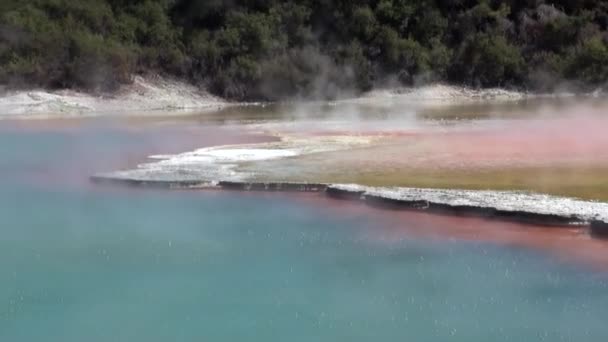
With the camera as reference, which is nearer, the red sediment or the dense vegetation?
the red sediment

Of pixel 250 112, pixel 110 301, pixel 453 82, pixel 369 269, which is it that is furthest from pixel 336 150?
pixel 453 82

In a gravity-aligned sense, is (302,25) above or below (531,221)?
above

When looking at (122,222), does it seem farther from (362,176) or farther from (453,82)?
(453,82)

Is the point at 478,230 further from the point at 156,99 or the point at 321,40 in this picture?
the point at 321,40

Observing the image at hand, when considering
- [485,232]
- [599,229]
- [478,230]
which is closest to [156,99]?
[478,230]

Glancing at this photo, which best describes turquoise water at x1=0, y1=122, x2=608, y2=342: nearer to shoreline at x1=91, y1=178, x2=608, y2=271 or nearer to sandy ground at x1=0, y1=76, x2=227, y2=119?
shoreline at x1=91, y1=178, x2=608, y2=271

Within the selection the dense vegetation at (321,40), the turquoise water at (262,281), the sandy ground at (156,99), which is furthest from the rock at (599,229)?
the dense vegetation at (321,40)

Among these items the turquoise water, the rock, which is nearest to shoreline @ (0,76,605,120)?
the turquoise water

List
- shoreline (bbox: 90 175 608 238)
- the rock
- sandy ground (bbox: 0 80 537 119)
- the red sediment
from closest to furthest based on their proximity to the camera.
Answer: the red sediment → the rock → shoreline (bbox: 90 175 608 238) → sandy ground (bbox: 0 80 537 119)
